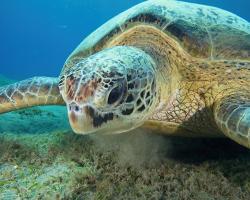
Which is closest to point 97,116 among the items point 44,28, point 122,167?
point 122,167

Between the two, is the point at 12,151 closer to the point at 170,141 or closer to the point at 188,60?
the point at 170,141

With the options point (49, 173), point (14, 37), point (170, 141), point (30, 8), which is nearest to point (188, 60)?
point (170, 141)

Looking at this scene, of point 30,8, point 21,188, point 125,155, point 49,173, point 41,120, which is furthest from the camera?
point 30,8

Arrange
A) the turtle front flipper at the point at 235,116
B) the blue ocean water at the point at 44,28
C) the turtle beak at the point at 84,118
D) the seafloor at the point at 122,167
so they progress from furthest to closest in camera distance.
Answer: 1. the blue ocean water at the point at 44,28
2. the turtle front flipper at the point at 235,116
3. the seafloor at the point at 122,167
4. the turtle beak at the point at 84,118

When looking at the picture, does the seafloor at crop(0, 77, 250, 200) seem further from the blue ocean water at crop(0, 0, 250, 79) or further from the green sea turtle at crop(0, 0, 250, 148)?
the blue ocean water at crop(0, 0, 250, 79)

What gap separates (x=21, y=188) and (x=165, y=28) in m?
2.04

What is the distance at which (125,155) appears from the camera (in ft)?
10.2

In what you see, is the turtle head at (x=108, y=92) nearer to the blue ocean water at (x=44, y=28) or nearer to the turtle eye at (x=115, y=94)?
the turtle eye at (x=115, y=94)

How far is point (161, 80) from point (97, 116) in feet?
2.89

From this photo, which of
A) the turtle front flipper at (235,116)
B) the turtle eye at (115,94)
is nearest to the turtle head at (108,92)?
the turtle eye at (115,94)

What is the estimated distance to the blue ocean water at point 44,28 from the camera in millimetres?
77812

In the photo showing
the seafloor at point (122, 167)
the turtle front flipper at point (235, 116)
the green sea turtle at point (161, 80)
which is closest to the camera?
the green sea turtle at point (161, 80)

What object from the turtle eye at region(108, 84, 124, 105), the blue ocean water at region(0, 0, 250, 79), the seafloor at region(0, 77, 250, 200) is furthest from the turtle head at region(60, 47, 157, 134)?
the blue ocean water at region(0, 0, 250, 79)

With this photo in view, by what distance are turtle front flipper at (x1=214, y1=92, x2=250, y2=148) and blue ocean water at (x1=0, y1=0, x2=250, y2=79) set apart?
214 feet
